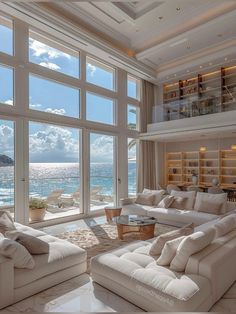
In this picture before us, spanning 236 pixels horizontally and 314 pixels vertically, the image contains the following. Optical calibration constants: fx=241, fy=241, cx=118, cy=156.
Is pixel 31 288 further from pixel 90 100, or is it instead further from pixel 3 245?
pixel 90 100

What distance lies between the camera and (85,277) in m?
3.27

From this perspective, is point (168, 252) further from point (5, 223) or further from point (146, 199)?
point (146, 199)

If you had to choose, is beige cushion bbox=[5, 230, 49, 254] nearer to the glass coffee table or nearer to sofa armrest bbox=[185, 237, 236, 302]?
sofa armrest bbox=[185, 237, 236, 302]

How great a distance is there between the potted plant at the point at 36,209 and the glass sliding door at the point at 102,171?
1.73m

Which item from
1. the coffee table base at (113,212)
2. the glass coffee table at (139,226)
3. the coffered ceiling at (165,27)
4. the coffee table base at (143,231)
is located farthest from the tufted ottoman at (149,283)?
the coffered ceiling at (165,27)

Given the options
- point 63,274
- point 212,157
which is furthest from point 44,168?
point 212,157

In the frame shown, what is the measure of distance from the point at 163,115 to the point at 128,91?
1.68 m

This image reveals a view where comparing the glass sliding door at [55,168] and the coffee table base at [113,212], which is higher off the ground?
the glass sliding door at [55,168]

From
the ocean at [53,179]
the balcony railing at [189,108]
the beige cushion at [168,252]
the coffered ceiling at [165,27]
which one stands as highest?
the coffered ceiling at [165,27]

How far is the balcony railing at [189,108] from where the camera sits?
8.10m

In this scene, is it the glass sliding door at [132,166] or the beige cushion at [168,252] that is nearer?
the beige cushion at [168,252]

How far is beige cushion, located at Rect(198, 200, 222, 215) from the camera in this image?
538cm

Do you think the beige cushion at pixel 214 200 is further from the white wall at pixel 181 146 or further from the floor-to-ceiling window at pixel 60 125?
the white wall at pixel 181 146

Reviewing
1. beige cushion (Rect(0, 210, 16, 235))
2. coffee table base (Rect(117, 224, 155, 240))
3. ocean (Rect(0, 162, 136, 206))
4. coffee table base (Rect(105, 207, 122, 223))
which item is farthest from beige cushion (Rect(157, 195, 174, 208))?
beige cushion (Rect(0, 210, 16, 235))
